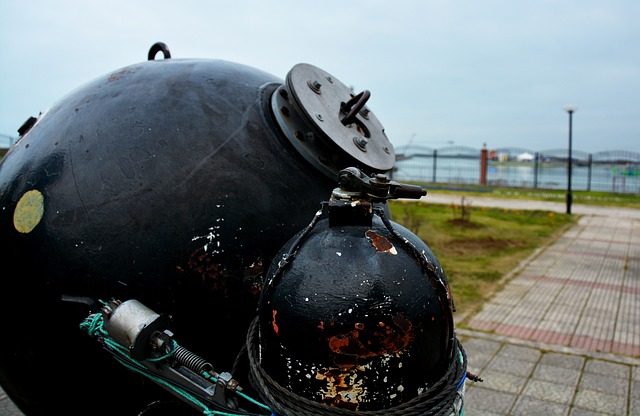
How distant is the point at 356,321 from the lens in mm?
1666

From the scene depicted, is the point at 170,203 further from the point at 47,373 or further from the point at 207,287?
the point at 47,373

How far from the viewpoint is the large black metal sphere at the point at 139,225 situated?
2180 mm

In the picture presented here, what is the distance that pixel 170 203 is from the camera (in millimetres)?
2203

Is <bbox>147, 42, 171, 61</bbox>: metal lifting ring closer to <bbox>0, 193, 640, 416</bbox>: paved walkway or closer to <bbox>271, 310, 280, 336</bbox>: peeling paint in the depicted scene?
<bbox>271, 310, 280, 336</bbox>: peeling paint

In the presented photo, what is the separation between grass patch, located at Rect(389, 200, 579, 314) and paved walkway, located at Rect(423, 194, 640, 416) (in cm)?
34

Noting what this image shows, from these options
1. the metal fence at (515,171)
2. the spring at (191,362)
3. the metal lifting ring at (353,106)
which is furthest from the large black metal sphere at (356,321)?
the metal fence at (515,171)

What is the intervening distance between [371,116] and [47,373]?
78.1 inches

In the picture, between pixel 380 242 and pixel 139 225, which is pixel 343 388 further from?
pixel 139 225

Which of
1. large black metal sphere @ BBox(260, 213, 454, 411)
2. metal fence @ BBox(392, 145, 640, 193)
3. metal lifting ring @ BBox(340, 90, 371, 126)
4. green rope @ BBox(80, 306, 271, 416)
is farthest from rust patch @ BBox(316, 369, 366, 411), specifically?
metal fence @ BBox(392, 145, 640, 193)

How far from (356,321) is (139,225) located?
39.7 inches

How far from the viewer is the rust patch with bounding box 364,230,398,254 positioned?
180 centimetres

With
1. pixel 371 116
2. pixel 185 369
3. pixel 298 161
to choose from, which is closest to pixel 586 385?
pixel 371 116

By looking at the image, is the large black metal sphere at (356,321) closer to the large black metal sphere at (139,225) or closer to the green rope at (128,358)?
the green rope at (128,358)

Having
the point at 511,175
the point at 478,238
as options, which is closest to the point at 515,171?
the point at 511,175
